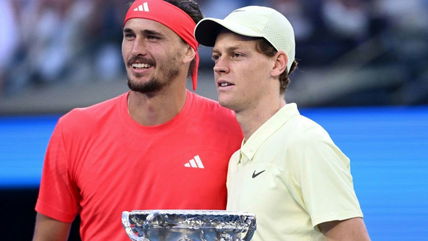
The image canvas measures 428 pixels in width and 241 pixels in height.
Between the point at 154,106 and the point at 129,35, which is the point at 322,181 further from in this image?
the point at 129,35

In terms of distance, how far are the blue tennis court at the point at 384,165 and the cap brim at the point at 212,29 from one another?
2348 mm

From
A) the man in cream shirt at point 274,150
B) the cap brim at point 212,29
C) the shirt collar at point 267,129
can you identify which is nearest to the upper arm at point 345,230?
the man in cream shirt at point 274,150

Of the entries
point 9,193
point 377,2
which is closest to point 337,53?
point 377,2

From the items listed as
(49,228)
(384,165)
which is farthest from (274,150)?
(384,165)

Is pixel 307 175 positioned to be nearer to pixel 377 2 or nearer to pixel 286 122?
pixel 286 122

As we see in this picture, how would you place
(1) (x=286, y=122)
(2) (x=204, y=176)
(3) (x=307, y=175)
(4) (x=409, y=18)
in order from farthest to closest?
(4) (x=409, y=18), (2) (x=204, y=176), (1) (x=286, y=122), (3) (x=307, y=175)

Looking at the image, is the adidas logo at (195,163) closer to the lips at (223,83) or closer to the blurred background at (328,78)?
the lips at (223,83)

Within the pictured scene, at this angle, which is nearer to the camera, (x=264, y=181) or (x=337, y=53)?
(x=264, y=181)

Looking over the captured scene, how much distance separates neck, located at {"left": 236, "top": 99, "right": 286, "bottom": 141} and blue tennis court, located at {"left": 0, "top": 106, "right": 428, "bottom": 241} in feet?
7.83

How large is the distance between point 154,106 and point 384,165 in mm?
2467

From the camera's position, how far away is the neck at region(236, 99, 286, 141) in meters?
2.89

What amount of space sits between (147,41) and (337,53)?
2.28 meters

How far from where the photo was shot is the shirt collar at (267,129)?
283 centimetres

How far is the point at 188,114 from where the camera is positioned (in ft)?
10.8
